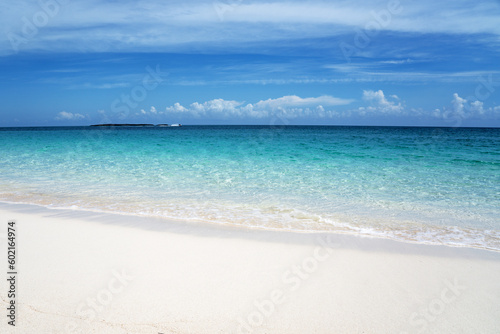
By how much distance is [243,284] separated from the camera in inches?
143

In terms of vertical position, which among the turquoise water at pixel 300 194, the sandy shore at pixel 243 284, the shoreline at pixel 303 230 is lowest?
the sandy shore at pixel 243 284

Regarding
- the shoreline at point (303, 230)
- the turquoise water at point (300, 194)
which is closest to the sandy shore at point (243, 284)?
the shoreline at point (303, 230)

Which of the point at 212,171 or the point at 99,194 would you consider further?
the point at 212,171

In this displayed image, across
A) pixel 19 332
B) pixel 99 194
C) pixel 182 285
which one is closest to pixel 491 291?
pixel 182 285

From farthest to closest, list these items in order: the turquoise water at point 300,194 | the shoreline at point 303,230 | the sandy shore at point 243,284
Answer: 1. the turquoise water at point 300,194
2. the shoreline at point 303,230
3. the sandy shore at point 243,284

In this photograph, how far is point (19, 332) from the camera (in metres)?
2.76

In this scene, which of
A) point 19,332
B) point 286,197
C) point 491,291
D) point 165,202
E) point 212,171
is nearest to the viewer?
point 19,332

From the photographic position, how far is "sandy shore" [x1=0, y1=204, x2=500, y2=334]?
2.96 m

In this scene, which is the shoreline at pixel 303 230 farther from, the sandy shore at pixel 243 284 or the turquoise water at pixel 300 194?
the sandy shore at pixel 243 284

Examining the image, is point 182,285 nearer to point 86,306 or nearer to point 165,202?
point 86,306

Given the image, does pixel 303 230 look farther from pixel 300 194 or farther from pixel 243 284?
pixel 300 194

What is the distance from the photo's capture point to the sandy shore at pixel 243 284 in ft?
9.71

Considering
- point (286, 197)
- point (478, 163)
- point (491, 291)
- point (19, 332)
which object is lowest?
point (19, 332)

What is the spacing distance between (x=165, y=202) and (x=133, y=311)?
4.72 m
